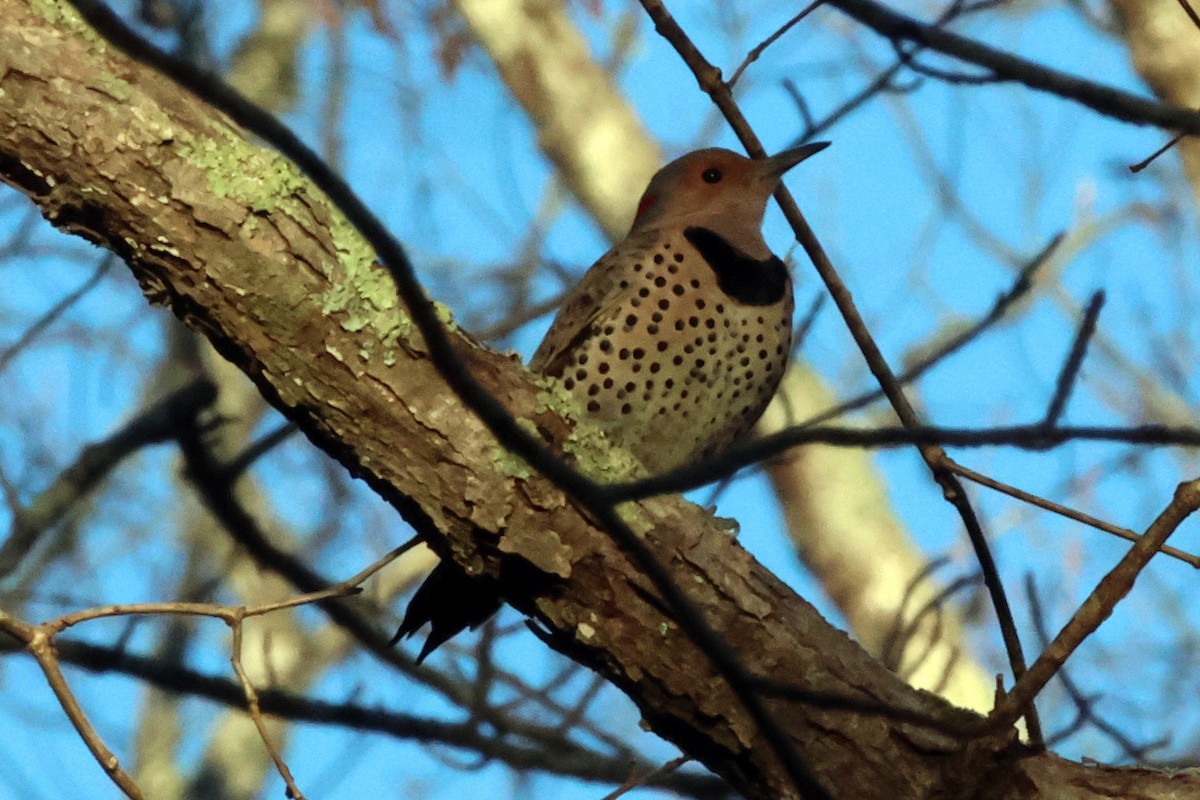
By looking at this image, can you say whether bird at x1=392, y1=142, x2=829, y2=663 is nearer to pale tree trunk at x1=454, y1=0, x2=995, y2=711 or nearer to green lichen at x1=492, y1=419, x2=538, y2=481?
green lichen at x1=492, y1=419, x2=538, y2=481

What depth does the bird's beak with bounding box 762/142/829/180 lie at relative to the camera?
455 centimetres

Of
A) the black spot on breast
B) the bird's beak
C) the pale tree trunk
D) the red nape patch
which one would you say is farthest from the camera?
the pale tree trunk

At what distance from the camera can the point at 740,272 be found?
14.2 ft

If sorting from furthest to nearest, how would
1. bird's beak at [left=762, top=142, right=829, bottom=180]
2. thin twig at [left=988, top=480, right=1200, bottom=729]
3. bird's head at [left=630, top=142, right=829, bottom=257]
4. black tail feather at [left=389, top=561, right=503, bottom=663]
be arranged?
bird's head at [left=630, top=142, right=829, bottom=257]
bird's beak at [left=762, top=142, right=829, bottom=180]
black tail feather at [left=389, top=561, right=503, bottom=663]
thin twig at [left=988, top=480, right=1200, bottom=729]

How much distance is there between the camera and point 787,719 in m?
2.81

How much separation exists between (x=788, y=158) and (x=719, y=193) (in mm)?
358

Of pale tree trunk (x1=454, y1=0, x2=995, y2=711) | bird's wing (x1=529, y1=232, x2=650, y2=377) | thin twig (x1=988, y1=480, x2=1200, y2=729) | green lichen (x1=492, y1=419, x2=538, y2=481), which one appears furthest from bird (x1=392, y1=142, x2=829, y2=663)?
pale tree trunk (x1=454, y1=0, x2=995, y2=711)

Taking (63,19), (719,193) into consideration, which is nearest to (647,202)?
(719,193)

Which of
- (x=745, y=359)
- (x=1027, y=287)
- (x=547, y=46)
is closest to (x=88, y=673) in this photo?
(x=745, y=359)

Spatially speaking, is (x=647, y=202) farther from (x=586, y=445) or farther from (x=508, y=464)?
(x=508, y=464)

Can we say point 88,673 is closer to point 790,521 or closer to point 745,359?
point 745,359

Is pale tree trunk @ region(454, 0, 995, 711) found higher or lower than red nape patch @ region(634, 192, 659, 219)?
higher

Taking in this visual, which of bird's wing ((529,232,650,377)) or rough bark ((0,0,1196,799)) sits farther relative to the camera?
bird's wing ((529,232,650,377))

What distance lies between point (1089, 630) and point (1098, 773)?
2.48 ft
